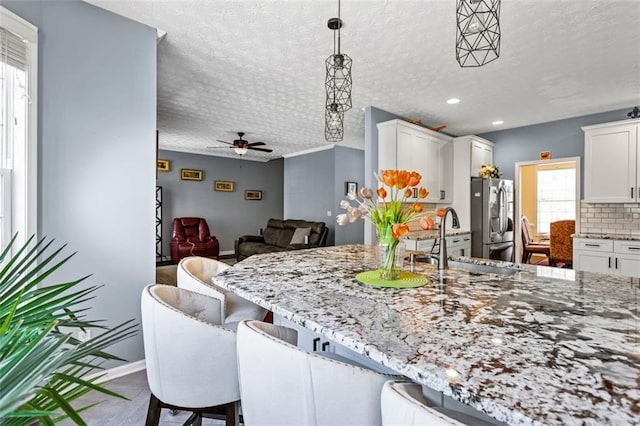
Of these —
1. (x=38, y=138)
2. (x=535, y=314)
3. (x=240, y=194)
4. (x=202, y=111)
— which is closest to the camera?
(x=535, y=314)

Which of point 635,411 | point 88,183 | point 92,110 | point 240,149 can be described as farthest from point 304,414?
point 240,149

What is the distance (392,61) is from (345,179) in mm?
4189

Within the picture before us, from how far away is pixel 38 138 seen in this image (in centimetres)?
193

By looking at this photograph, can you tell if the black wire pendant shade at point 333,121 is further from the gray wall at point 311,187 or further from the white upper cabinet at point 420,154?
the gray wall at point 311,187

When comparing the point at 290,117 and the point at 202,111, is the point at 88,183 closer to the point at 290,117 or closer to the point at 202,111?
the point at 202,111

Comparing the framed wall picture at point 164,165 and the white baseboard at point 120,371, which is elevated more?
the framed wall picture at point 164,165

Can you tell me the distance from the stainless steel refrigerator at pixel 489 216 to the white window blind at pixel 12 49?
521 cm

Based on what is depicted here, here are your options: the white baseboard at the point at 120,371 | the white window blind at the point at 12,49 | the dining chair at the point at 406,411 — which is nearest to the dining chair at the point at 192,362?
the dining chair at the point at 406,411

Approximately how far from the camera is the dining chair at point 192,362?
44.4 inches

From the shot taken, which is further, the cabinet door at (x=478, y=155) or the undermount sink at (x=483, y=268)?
the cabinet door at (x=478, y=155)

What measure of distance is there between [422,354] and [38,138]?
242cm

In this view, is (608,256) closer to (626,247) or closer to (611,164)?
(626,247)

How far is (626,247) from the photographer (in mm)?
3660

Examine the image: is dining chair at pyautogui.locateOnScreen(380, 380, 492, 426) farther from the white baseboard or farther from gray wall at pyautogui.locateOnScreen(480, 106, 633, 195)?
gray wall at pyautogui.locateOnScreen(480, 106, 633, 195)
